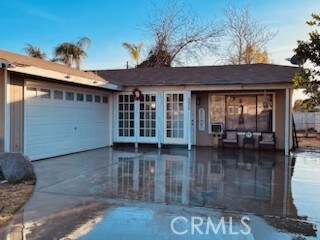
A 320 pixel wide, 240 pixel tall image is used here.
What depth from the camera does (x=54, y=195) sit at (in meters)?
5.88

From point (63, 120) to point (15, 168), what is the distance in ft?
13.9

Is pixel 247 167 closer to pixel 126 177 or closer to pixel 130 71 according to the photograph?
pixel 126 177

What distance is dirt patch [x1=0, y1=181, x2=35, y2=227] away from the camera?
486 centimetres

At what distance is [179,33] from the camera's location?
27344mm

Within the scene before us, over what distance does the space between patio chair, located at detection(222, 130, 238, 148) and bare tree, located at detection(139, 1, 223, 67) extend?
14.1 metres

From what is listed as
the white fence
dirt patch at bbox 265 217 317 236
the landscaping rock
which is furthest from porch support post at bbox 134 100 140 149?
the white fence

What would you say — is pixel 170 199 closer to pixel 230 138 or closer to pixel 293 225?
pixel 293 225

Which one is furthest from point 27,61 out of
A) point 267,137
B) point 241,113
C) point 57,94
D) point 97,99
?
point 267,137

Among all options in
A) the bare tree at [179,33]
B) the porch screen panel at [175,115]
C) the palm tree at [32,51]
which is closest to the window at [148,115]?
the porch screen panel at [175,115]

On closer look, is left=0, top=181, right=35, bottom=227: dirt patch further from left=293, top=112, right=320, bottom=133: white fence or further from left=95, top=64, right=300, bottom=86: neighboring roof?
left=293, top=112, right=320, bottom=133: white fence

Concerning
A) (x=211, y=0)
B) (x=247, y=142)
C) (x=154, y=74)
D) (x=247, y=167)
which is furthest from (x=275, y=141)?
(x=211, y=0)

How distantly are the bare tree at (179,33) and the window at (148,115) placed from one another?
44.4 feet

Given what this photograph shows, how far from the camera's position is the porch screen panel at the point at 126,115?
14.3m

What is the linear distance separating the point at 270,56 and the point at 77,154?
20734mm
